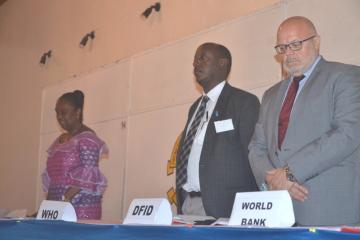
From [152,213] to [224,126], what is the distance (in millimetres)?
→ 931

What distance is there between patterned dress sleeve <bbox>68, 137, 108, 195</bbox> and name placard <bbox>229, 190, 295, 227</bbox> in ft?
5.55

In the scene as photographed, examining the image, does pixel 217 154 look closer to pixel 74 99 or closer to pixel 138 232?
pixel 138 232

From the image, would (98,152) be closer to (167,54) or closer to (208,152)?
(208,152)

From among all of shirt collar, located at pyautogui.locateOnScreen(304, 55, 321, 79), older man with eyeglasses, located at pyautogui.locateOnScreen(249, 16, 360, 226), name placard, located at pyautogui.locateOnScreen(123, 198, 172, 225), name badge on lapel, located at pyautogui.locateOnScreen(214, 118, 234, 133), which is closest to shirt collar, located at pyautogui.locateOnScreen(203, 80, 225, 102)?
name badge on lapel, located at pyautogui.locateOnScreen(214, 118, 234, 133)

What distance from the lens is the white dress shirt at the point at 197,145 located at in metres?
2.50

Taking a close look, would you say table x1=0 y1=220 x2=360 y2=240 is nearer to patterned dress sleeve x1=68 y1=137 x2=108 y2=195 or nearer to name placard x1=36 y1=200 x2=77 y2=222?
name placard x1=36 y1=200 x2=77 y2=222

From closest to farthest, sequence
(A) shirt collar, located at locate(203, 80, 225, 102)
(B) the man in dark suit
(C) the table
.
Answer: (C) the table → (B) the man in dark suit → (A) shirt collar, located at locate(203, 80, 225, 102)

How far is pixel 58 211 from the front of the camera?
210 cm

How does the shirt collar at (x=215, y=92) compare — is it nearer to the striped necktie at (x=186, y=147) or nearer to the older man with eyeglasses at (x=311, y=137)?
the striped necktie at (x=186, y=147)

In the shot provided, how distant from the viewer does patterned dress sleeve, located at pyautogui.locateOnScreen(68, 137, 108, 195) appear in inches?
121

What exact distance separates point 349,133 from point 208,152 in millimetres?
712

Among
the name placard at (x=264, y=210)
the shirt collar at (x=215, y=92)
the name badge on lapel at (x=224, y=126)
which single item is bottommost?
the name placard at (x=264, y=210)

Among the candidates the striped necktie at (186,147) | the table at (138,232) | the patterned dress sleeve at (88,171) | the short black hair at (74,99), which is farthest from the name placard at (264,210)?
the short black hair at (74,99)

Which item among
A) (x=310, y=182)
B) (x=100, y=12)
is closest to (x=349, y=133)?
(x=310, y=182)
